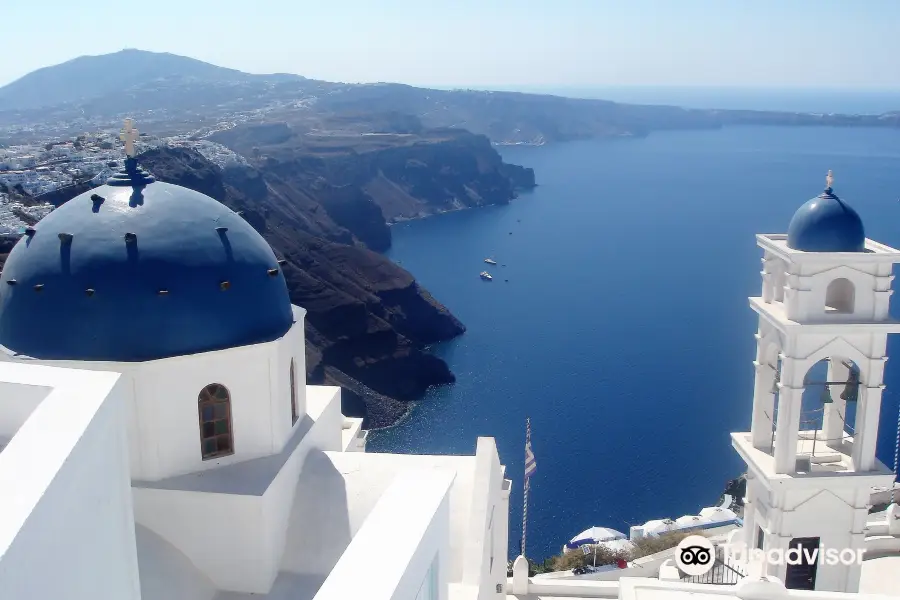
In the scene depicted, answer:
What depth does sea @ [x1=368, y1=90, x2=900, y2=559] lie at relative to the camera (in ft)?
107

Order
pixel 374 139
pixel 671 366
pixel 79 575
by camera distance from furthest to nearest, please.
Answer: pixel 374 139, pixel 671 366, pixel 79 575

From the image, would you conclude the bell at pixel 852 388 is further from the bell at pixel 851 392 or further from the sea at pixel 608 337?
the sea at pixel 608 337

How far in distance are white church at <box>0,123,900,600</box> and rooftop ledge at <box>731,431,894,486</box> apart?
3 centimetres

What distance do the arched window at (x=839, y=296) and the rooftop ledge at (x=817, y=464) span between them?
1.81 metres

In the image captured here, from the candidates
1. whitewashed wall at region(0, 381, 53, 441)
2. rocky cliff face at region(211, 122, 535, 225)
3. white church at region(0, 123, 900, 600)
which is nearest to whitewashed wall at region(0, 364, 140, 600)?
whitewashed wall at region(0, 381, 53, 441)

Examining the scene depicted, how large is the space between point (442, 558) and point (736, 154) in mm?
153949

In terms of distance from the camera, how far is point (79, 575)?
4891 millimetres

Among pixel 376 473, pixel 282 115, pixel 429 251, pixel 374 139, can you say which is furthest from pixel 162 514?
pixel 282 115

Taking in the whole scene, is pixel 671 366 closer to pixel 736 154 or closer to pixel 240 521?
pixel 240 521

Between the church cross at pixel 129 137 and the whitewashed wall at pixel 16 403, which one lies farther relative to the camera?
the church cross at pixel 129 137

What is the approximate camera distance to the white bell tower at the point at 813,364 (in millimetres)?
10102

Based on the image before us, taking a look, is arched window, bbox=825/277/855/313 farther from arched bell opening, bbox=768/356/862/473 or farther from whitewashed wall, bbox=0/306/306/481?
whitewashed wall, bbox=0/306/306/481

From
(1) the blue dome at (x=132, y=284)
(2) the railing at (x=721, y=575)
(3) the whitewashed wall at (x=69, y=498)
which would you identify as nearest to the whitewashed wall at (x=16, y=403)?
(3) the whitewashed wall at (x=69, y=498)

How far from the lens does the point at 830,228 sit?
10.3 m
